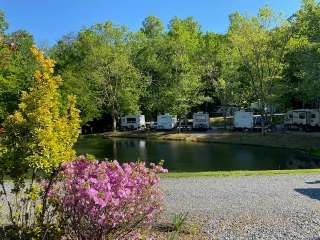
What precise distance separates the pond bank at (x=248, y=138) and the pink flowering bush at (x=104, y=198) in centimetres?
3610

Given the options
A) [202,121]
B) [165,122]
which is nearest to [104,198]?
[202,121]

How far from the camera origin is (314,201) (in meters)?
12.9

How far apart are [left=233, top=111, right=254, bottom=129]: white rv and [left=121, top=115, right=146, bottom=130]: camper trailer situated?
13862 millimetres

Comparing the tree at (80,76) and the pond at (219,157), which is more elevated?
the tree at (80,76)

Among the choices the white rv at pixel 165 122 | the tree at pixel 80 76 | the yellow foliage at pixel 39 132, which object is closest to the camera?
the yellow foliage at pixel 39 132

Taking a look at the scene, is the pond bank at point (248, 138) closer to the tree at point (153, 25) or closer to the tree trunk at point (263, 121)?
the tree trunk at point (263, 121)

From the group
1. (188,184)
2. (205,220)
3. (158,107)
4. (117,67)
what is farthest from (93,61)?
(205,220)

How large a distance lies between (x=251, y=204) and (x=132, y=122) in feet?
172

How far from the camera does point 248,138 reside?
4928 cm

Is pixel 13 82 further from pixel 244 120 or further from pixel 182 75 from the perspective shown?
pixel 244 120

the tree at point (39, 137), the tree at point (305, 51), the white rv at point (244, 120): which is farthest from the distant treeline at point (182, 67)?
the tree at point (39, 137)

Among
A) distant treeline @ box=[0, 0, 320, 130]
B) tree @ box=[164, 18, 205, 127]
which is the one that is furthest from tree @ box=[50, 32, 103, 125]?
tree @ box=[164, 18, 205, 127]

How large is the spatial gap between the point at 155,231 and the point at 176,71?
1964 inches

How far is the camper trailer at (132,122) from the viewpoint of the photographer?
63.9 m
